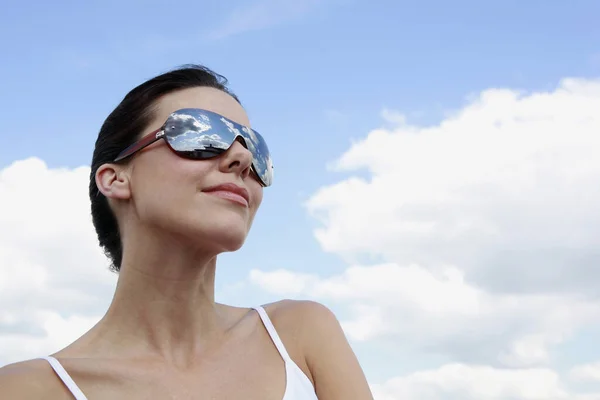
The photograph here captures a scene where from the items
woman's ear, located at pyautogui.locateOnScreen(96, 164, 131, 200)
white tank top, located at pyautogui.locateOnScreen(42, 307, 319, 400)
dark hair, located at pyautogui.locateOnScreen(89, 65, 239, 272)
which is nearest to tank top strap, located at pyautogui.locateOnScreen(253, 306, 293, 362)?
white tank top, located at pyautogui.locateOnScreen(42, 307, 319, 400)

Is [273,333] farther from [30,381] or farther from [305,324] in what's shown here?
[30,381]

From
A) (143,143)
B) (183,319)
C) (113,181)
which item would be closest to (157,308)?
(183,319)

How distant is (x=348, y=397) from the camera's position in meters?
4.25

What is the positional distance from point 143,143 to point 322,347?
68.9 inches

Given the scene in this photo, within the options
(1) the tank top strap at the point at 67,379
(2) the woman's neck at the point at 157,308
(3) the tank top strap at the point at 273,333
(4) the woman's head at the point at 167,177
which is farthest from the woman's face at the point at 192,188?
(1) the tank top strap at the point at 67,379

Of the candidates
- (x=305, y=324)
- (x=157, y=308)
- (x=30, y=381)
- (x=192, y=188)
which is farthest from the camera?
(x=305, y=324)

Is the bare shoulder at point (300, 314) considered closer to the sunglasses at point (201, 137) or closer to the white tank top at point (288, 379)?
the white tank top at point (288, 379)

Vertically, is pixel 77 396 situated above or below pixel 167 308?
below

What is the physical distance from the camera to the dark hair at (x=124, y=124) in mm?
4586

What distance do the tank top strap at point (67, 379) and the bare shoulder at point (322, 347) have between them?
133cm

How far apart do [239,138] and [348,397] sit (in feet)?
5.81

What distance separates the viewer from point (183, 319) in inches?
173

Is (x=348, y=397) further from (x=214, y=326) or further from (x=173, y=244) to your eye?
(x=173, y=244)

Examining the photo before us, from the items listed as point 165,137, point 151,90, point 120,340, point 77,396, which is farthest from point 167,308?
point 151,90
